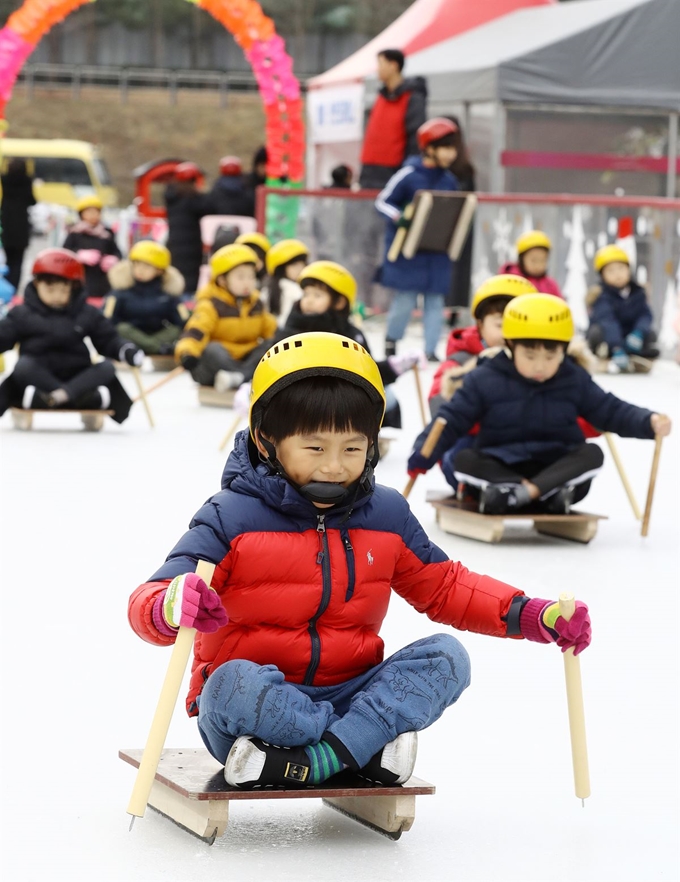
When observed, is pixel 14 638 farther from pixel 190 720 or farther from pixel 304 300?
pixel 304 300

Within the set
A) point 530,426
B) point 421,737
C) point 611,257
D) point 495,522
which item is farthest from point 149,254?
point 421,737

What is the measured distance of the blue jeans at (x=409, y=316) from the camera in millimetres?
12750

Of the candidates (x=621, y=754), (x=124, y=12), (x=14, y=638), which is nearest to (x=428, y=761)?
(x=621, y=754)

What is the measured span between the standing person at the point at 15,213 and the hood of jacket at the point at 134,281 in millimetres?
4571

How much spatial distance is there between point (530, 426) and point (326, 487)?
144 inches

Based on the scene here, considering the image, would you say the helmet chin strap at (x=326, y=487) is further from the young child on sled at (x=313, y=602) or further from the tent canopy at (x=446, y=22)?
the tent canopy at (x=446, y=22)

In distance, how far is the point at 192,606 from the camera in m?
2.78

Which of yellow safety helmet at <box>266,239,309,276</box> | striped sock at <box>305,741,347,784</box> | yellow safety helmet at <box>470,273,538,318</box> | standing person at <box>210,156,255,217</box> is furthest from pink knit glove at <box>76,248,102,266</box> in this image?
striped sock at <box>305,741,347,784</box>

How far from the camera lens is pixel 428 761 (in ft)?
11.7

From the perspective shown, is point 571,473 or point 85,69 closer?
point 571,473

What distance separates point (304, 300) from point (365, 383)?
4972 millimetres

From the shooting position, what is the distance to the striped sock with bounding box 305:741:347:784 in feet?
9.61

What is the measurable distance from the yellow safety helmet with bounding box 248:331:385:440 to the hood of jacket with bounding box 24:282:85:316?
6.55 meters

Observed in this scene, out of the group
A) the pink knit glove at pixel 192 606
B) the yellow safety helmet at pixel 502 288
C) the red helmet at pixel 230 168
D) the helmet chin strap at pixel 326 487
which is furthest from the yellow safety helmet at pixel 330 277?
the red helmet at pixel 230 168
